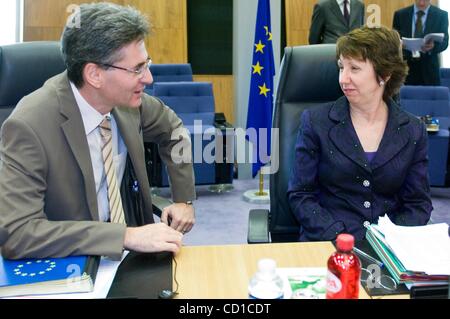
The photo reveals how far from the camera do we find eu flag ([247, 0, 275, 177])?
441 cm

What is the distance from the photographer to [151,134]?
6.35 feet

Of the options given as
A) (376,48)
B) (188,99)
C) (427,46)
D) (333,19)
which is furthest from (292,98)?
(427,46)

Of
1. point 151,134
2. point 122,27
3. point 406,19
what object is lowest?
point 151,134

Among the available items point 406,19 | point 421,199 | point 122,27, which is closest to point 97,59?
point 122,27

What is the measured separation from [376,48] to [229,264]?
93cm

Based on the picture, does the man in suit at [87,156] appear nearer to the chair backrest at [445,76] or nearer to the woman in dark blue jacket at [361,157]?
the woman in dark blue jacket at [361,157]

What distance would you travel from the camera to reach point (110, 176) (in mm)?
1599

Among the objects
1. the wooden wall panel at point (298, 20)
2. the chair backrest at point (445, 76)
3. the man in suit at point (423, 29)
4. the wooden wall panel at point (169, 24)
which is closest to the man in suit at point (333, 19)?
the man in suit at point (423, 29)

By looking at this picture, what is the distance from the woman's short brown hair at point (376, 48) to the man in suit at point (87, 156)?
690 millimetres

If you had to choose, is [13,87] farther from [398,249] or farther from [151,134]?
[398,249]

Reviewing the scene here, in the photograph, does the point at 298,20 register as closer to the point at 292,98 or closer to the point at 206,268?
the point at 292,98

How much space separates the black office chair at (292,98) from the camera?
1.93m

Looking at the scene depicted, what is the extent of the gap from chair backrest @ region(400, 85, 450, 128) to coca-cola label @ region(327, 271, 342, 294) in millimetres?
3816
